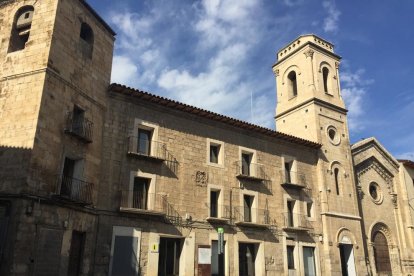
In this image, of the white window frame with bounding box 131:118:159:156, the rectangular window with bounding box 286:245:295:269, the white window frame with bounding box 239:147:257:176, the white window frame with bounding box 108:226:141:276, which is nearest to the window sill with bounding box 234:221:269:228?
the rectangular window with bounding box 286:245:295:269

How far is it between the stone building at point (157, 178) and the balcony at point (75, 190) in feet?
0.21

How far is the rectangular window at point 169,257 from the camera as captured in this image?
63.0ft

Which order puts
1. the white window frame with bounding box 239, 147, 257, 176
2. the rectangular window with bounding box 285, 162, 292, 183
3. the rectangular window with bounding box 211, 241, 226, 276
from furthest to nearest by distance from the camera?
the rectangular window with bounding box 285, 162, 292, 183 < the white window frame with bounding box 239, 147, 257, 176 < the rectangular window with bounding box 211, 241, 226, 276

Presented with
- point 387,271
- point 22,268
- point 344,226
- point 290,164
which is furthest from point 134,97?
point 387,271

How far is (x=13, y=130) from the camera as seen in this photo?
15445 millimetres

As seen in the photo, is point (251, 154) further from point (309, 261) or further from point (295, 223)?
point (309, 261)

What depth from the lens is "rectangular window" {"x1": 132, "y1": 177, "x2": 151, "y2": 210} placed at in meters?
19.2

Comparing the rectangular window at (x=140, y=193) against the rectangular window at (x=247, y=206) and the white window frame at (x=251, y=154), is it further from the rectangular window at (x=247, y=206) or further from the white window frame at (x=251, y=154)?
the white window frame at (x=251, y=154)

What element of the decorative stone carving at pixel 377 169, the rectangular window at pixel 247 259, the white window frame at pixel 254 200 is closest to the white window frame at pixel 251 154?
the white window frame at pixel 254 200

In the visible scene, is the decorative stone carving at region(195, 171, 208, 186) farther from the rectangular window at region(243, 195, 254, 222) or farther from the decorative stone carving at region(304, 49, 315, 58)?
the decorative stone carving at region(304, 49, 315, 58)

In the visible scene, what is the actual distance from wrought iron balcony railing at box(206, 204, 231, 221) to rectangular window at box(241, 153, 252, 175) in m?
2.88

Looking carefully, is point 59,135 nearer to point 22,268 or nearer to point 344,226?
point 22,268

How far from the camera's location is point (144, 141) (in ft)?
67.8

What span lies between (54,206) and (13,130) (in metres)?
3.32
